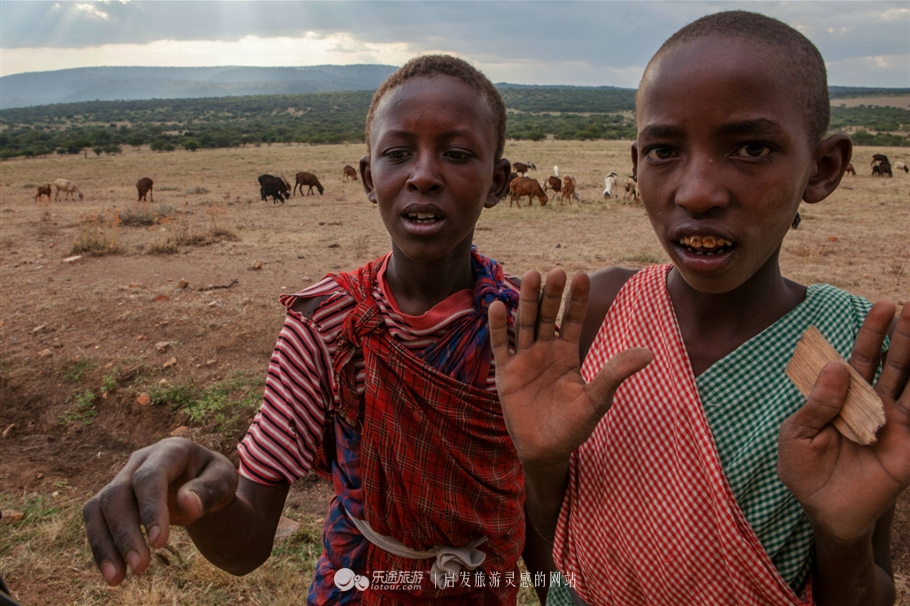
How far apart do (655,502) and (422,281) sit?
867mm

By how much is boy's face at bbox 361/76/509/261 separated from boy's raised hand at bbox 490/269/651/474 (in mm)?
521

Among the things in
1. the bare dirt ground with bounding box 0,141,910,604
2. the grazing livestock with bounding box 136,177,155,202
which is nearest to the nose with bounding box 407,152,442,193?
the bare dirt ground with bounding box 0,141,910,604

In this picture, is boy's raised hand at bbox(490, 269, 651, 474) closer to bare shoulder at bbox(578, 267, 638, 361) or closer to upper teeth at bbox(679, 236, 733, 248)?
upper teeth at bbox(679, 236, 733, 248)

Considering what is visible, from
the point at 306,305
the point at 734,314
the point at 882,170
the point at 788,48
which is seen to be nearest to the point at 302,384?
the point at 306,305

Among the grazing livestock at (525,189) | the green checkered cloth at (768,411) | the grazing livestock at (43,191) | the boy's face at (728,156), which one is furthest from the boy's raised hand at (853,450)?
the grazing livestock at (43,191)

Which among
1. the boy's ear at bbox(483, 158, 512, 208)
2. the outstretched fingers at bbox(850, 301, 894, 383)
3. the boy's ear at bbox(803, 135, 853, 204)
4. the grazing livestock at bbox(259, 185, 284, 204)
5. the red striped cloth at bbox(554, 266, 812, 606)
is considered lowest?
the grazing livestock at bbox(259, 185, 284, 204)

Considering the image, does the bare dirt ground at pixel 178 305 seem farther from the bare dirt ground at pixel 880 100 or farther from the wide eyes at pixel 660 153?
the bare dirt ground at pixel 880 100

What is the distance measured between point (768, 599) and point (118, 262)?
9.43 metres

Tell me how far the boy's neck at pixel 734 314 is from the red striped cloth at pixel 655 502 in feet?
0.23

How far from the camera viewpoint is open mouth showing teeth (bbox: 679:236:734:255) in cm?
129

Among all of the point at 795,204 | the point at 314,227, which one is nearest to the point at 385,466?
the point at 795,204

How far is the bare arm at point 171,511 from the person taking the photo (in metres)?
0.93

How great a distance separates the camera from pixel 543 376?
1.30 meters

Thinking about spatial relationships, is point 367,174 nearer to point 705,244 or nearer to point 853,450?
point 705,244
